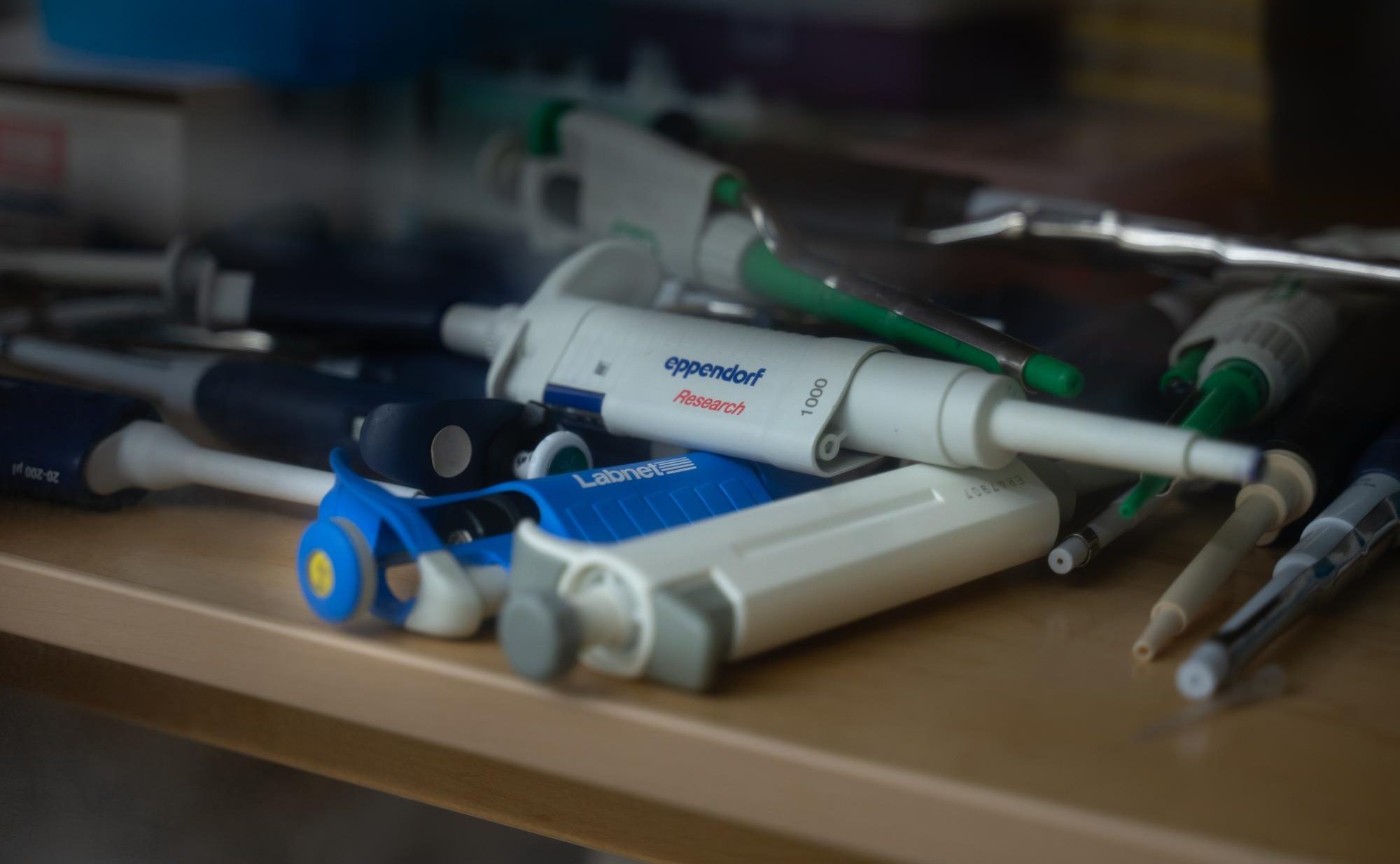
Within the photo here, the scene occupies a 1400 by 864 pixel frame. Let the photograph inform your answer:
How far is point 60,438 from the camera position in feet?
1.41

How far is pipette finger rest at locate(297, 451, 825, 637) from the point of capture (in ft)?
1.11

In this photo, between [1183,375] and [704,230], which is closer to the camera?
[1183,375]

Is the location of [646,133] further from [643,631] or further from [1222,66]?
[1222,66]

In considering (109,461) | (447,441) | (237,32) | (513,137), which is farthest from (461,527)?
(237,32)

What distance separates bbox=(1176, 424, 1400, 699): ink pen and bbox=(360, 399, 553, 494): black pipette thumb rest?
0.20 m

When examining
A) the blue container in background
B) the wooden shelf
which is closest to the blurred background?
the blue container in background

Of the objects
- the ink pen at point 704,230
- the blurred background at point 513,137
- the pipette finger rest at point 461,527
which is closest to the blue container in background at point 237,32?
the blurred background at point 513,137

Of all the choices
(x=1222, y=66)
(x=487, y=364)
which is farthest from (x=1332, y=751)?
(x=1222, y=66)

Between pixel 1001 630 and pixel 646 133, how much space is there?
1.14 feet

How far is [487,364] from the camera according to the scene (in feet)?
1.72

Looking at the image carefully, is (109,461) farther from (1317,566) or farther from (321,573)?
(1317,566)

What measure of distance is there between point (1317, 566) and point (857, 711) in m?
0.15

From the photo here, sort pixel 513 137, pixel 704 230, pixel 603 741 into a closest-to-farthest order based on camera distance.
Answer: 1. pixel 603 741
2. pixel 704 230
3. pixel 513 137

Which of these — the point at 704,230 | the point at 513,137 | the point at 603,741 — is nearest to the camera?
the point at 603,741
